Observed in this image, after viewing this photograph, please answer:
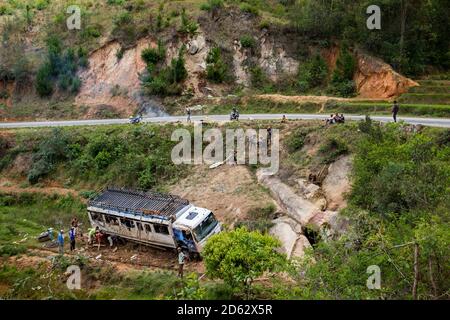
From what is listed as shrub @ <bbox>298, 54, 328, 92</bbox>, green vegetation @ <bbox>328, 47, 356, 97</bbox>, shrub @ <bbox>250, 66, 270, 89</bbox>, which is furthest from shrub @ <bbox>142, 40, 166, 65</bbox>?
green vegetation @ <bbox>328, 47, 356, 97</bbox>

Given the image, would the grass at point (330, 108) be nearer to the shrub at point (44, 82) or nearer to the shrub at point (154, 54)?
the shrub at point (154, 54)

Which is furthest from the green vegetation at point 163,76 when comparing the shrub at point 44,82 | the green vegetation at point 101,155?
the shrub at point 44,82

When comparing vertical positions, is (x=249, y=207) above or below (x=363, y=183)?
below

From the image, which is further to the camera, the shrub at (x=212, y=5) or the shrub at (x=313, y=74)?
the shrub at (x=212, y=5)

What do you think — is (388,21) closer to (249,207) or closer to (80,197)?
(249,207)
